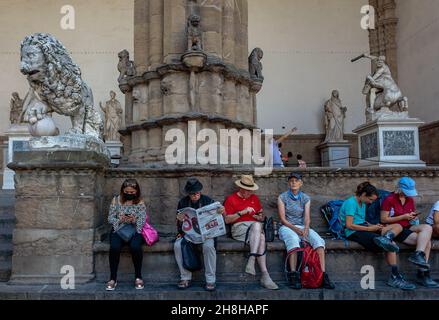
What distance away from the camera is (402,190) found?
4988 mm

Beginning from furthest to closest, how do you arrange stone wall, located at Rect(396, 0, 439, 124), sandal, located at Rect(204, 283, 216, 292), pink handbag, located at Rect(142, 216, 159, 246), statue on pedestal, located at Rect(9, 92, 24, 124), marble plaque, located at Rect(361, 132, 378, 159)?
statue on pedestal, located at Rect(9, 92, 24, 124) → stone wall, located at Rect(396, 0, 439, 124) → marble plaque, located at Rect(361, 132, 378, 159) → pink handbag, located at Rect(142, 216, 159, 246) → sandal, located at Rect(204, 283, 216, 292)

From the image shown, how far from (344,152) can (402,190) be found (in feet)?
32.7

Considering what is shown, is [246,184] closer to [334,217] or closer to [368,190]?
[334,217]

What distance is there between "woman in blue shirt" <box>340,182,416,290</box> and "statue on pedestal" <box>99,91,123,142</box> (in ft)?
35.5

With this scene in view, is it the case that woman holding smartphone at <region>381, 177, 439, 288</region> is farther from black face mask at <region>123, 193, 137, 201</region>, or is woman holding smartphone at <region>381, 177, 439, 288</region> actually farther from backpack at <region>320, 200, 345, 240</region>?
black face mask at <region>123, 193, 137, 201</region>

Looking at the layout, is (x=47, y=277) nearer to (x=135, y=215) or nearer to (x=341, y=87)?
(x=135, y=215)

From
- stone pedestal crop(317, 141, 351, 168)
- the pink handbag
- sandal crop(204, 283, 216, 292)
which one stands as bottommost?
sandal crop(204, 283, 216, 292)

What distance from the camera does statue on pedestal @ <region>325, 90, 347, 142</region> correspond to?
14.7 meters

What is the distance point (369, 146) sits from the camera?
874cm

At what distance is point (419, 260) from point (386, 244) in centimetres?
43

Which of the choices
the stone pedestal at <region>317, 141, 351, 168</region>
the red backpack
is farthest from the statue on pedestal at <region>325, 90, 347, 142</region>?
the red backpack

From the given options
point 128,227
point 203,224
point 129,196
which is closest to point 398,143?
point 203,224

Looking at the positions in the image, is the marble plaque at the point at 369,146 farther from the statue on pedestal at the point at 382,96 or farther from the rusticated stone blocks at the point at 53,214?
the rusticated stone blocks at the point at 53,214

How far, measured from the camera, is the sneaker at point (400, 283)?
4.50m
